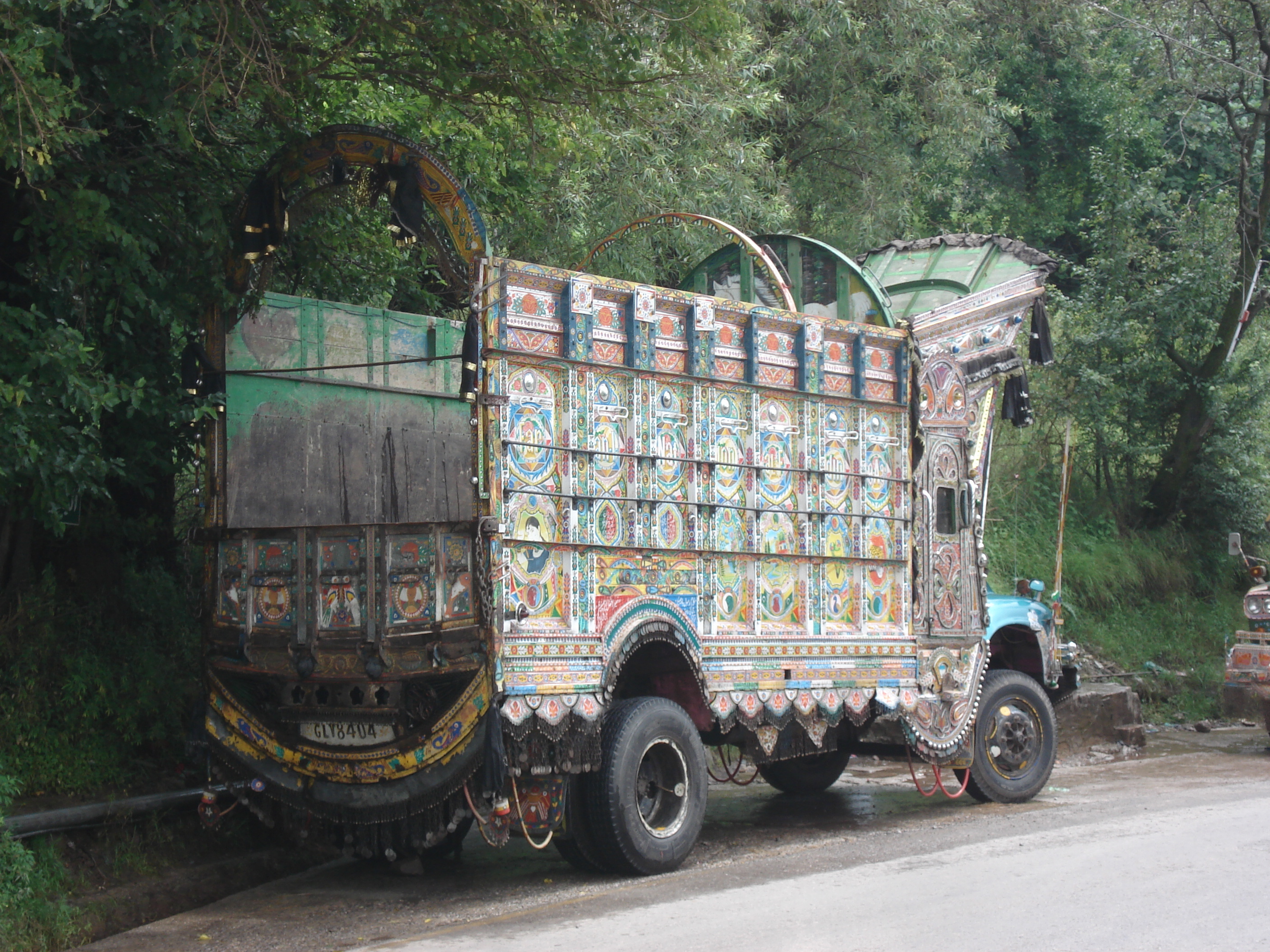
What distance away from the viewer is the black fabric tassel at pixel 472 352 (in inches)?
285

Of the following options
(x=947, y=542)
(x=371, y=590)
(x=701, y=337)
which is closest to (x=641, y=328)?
(x=701, y=337)

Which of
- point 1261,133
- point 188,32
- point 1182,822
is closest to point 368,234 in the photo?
point 188,32

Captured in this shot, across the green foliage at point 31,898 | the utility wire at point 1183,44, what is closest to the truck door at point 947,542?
the green foliage at point 31,898

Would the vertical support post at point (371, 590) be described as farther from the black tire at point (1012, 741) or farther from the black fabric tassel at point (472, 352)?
the black tire at point (1012, 741)

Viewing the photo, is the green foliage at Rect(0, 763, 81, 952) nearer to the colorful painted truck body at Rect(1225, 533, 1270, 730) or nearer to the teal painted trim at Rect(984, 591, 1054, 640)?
the teal painted trim at Rect(984, 591, 1054, 640)

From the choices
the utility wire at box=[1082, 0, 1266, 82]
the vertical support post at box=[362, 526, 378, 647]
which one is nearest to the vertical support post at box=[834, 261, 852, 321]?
the vertical support post at box=[362, 526, 378, 647]

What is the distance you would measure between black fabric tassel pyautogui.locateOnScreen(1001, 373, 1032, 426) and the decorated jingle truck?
42.5 inches

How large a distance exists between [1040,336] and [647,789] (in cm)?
580

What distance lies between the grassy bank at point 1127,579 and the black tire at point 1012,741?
7.11m

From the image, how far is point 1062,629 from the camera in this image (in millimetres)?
18828

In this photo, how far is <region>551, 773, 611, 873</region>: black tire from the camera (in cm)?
787

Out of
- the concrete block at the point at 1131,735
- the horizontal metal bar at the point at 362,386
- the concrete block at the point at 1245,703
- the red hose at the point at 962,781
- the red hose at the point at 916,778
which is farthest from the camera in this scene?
the concrete block at the point at 1131,735

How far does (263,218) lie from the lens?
27.6ft

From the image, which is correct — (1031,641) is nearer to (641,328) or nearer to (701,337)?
(701,337)
